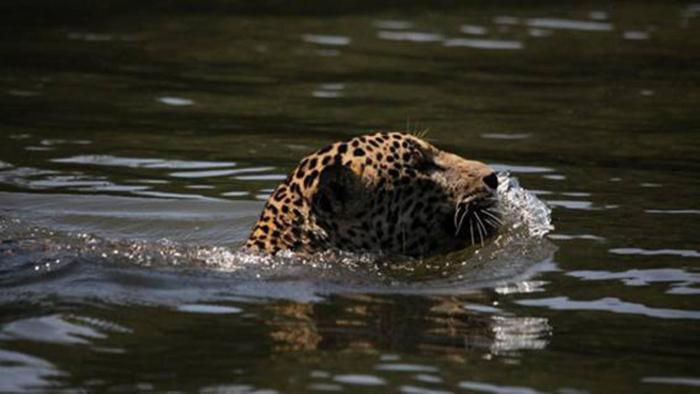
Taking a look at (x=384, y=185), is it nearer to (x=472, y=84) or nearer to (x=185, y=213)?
(x=185, y=213)

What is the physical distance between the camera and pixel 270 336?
8.79 meters

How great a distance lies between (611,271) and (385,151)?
146 centimetres

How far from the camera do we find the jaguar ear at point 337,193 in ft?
32.9

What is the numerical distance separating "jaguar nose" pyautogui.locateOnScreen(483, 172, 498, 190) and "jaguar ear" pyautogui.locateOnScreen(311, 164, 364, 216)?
0.74 m

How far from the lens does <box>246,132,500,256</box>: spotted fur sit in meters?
10.1

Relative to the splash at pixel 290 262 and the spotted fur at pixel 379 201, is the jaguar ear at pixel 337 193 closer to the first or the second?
the spotted fur at pixel 379 201

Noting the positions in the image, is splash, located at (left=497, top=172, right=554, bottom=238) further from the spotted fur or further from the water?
the spotted fur

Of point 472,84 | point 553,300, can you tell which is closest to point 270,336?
point 553,300

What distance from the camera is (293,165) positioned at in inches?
554

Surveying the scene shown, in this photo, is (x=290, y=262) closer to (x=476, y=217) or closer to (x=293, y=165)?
(x=476, y=217)

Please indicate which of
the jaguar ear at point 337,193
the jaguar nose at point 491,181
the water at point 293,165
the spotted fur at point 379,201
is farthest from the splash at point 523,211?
the jaguar ear at point 337,193

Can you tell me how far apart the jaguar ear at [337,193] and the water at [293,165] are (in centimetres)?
28

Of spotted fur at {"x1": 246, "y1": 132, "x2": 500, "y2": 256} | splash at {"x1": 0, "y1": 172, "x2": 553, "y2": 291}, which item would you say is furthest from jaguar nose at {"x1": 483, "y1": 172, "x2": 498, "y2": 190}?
splash at {"x1": 0, "y1": 172, "x2": 553, "y2": 291}

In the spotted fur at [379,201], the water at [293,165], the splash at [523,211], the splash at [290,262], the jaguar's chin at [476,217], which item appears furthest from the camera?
the splash at [523,211]
